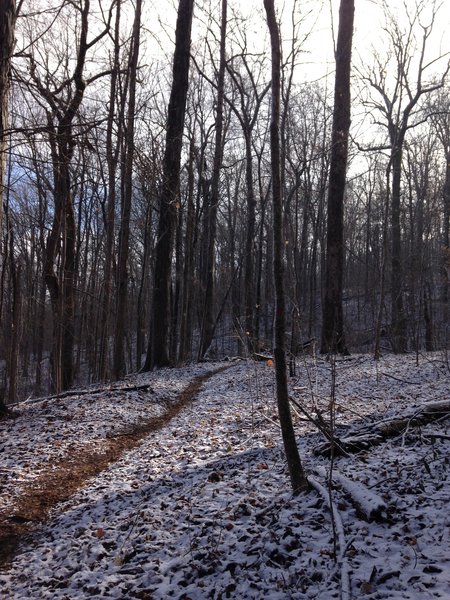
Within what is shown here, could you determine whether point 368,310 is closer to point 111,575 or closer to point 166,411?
point 166,411

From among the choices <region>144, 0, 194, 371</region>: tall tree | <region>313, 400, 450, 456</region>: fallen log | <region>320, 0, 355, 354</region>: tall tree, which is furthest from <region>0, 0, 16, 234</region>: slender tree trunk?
<region>320, 0, 355, 354</region>: tall tree

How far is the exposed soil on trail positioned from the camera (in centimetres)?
414

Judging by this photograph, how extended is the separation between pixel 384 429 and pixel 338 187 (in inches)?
372

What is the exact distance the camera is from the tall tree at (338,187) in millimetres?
12867

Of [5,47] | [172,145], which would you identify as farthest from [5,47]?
[172,145]

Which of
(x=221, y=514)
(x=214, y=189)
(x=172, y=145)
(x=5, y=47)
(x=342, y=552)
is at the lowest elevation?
(x=221, y=514)

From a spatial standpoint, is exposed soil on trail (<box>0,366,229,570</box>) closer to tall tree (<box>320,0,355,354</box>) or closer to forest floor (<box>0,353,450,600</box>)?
forest floor (<box>0,353,450,600</box>)

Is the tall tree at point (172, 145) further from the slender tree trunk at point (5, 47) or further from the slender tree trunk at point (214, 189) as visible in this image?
the slender tree trunk at point (5, 47)

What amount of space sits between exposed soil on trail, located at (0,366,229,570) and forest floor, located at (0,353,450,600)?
0.02m

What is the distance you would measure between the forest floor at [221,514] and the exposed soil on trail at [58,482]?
21mm

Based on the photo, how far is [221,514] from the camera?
3.98 m

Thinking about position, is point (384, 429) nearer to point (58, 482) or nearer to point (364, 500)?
point (364, 500)

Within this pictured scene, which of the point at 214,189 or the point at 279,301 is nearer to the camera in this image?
the point at 279,301


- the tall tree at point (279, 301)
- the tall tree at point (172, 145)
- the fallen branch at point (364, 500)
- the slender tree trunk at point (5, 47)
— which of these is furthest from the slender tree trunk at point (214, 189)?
the fallen branch at point (364, 500)
